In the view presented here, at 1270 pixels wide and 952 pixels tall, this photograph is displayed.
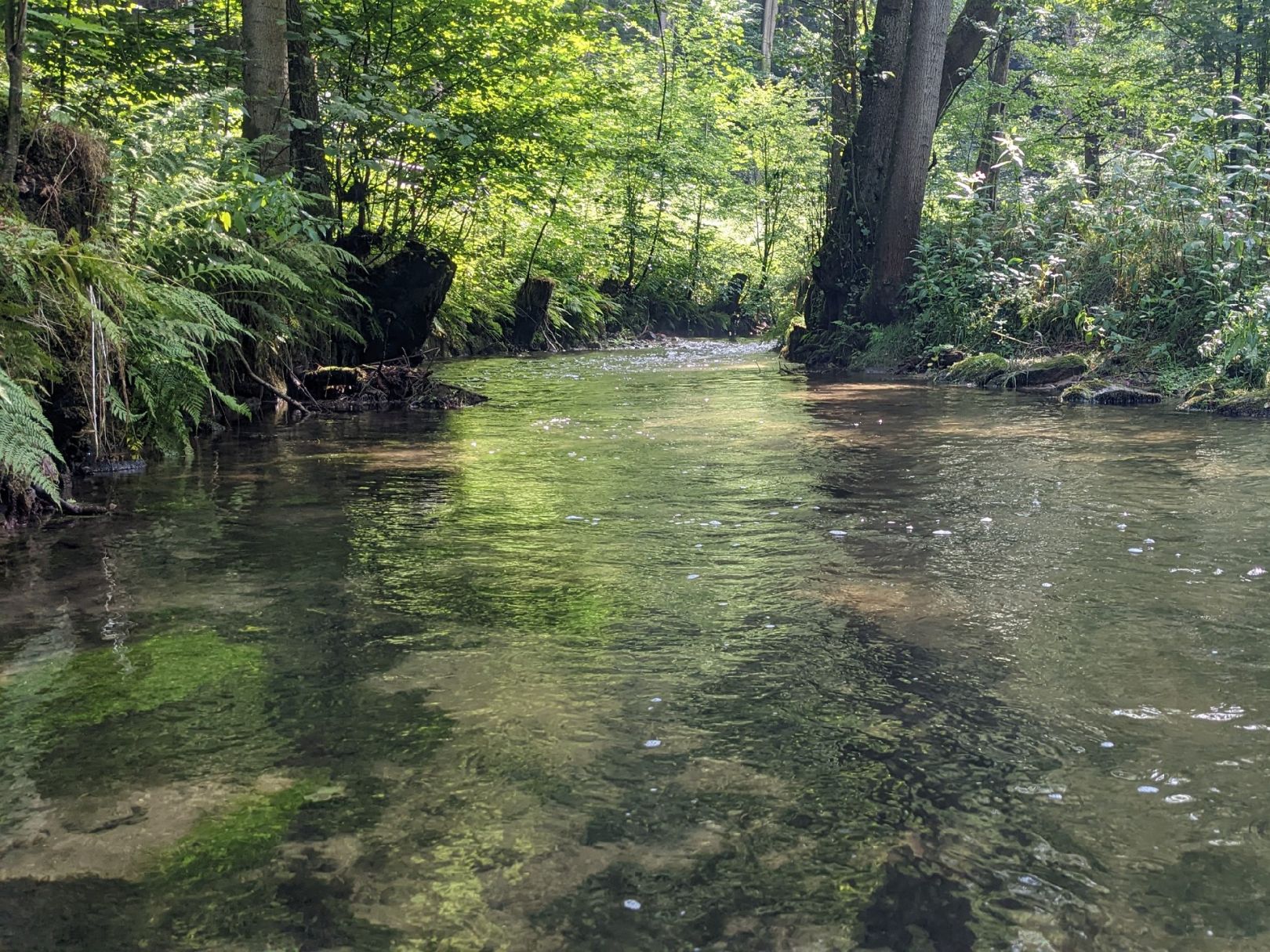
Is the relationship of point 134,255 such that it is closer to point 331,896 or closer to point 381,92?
point 381,92

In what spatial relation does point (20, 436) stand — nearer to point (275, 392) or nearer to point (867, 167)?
point (275, 392)

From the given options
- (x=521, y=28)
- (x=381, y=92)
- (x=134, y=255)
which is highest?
(x=521, y=28)

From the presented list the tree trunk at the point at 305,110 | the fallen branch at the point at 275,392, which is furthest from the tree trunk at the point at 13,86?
the tree trunk at the point at 305,110

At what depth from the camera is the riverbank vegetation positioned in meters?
5.61

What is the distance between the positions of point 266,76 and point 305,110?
85 cm

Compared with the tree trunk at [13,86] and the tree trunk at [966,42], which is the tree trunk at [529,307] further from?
the tree trunk at [13,86]

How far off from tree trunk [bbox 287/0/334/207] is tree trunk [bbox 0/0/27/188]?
3.98 meters

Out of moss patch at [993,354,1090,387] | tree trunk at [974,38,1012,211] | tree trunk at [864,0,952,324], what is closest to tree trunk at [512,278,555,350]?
tree trunk at [864,0,952,324]

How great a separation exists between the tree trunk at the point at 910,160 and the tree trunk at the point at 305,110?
7167 mm

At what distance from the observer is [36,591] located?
142 inches

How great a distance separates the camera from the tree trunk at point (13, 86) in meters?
4.98

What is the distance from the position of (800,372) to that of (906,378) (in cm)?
165

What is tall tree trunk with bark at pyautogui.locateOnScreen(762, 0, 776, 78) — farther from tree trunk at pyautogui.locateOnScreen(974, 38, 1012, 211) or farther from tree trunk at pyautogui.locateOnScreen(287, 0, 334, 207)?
tree trunk at pyautogui.locateOnScreen(287, 0, 334, 207)

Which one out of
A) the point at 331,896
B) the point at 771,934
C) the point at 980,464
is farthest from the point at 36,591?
the point at 980,464
